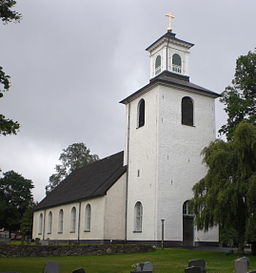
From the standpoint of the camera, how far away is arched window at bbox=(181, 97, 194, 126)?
33.3 meters

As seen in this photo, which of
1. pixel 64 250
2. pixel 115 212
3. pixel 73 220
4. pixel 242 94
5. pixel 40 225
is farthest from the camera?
pixel 40 225

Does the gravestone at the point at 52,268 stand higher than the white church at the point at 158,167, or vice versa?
the white church at the point at 158,167

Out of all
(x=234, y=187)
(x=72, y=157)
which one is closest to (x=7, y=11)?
(x=234, y=187)

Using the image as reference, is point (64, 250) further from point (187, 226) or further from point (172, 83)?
point (172, 83)

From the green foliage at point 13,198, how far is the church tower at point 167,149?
36.4 metres

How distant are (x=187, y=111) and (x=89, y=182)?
1261cm

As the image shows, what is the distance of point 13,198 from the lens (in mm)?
67188

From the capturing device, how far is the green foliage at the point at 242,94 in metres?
29.3

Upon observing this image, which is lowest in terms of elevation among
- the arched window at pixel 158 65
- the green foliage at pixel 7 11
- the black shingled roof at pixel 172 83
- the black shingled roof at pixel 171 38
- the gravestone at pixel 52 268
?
the gravestone at pixel 52 268

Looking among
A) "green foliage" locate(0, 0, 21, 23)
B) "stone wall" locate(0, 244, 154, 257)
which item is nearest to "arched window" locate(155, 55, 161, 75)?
"stone wall" locate(0, 244, 154, 257)

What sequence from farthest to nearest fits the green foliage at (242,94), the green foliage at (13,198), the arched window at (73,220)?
1. the green foliage at (13,198)
2. the arched window at (73,220)
3. the green foliage at (242,94)

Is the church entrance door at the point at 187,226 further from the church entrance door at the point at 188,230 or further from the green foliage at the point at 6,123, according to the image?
the green foliage at the point at 6,123

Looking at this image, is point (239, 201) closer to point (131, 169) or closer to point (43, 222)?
point (131, 169)

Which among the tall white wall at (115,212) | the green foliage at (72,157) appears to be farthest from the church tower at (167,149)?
the green foliage at (72,157)
